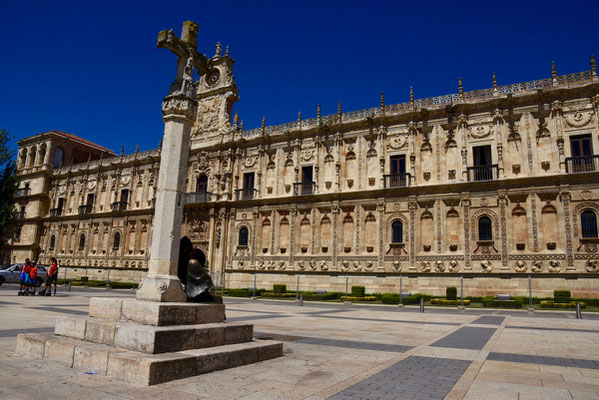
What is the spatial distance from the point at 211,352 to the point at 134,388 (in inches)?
57.3

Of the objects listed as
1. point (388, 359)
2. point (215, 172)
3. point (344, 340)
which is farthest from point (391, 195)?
point (388, 359)

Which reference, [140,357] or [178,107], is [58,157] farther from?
[140,357]

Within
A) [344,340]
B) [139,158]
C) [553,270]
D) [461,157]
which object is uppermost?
[139,158]

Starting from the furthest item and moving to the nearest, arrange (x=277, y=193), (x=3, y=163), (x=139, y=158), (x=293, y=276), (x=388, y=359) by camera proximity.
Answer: (x=3, y=163), (x=139, y=158), (x=277, y=193), (x=293, y=276), (x=388, y=359)

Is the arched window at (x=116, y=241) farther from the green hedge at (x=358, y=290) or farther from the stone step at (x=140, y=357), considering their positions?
the stone step at (x=140, y=357)

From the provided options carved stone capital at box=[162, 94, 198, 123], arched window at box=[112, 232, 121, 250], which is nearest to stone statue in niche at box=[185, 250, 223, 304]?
carved stone capital at box=[162, 94, 198, 123]

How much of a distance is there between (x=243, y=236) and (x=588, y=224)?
979 inches

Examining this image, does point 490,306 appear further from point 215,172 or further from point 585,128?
point 215,172

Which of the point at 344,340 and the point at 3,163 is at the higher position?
the point at 3,163

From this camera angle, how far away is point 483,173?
1087 inches

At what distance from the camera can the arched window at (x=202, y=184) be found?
39.2 meters

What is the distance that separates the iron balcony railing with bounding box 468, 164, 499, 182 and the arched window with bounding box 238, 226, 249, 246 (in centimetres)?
1844

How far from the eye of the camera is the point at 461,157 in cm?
2842

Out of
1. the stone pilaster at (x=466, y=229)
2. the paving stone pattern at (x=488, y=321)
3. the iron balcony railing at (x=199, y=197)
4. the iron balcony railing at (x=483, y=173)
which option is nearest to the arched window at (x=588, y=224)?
the iron balcony railing at (x=483, y=173)
